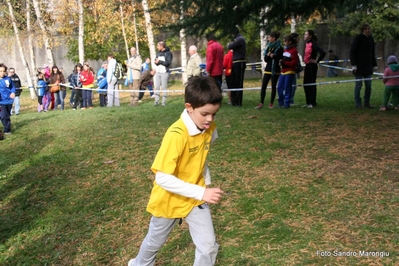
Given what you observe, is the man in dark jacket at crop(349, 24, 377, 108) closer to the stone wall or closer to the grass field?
the grass field

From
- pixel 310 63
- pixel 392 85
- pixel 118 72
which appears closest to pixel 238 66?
pixel 310 63

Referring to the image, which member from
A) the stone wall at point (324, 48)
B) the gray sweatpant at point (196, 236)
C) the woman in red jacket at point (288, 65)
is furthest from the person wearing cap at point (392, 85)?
the stone wall at point (324, 48)

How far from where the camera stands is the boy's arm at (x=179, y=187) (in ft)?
9.37

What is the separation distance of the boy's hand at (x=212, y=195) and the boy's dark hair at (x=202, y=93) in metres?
0.63

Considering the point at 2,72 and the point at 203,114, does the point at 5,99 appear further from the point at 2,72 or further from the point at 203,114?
the point at 203,114

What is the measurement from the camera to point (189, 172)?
313 cm

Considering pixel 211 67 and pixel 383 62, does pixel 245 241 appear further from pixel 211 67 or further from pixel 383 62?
pixel 383 62

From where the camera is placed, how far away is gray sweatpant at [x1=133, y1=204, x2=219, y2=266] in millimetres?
2988

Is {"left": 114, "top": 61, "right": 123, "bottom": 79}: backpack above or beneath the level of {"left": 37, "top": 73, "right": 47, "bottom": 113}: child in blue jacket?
above

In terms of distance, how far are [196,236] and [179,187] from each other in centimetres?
44

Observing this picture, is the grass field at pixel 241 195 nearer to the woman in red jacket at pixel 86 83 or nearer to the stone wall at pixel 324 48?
the woman in red jacket at pixel 86 83

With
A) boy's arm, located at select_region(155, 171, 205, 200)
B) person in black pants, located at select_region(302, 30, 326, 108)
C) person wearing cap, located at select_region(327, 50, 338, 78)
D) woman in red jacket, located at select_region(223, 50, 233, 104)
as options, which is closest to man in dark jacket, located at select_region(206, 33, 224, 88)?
woman in red jacket, located at select_region(223, 50, 233, 104)

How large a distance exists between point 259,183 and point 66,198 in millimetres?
2653

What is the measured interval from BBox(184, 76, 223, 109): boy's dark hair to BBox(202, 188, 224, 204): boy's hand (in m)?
0.63
